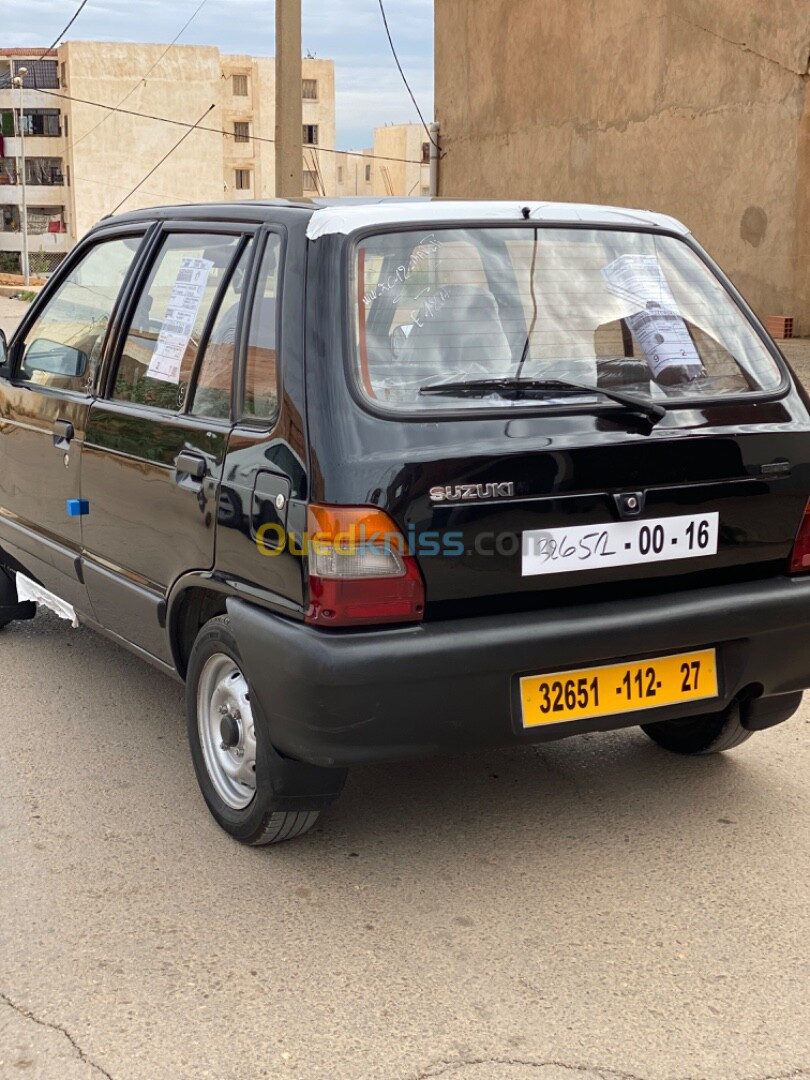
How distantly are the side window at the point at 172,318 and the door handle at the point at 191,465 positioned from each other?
215 millimetres

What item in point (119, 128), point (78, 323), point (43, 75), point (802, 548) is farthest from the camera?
point (43, 75)

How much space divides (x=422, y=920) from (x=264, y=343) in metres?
1.57

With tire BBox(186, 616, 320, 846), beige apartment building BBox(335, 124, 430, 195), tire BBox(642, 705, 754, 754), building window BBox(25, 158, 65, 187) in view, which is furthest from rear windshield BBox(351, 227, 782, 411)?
beige apartment building BBox(335, 124, 430, 195)

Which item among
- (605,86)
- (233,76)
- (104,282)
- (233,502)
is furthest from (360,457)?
(233,76)

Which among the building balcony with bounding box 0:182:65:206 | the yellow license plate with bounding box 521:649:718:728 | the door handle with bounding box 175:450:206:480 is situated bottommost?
the yellow license plate with bounding box 521:649:718:728

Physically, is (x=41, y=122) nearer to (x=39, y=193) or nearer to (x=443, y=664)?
(x=39, y=193)

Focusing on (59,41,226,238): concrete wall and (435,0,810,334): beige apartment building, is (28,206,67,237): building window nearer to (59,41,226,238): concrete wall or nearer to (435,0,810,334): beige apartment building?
(59,41,226,238): concrete wall

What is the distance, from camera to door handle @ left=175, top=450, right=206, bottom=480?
3650 mm

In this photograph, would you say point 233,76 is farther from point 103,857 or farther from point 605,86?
point 103,857

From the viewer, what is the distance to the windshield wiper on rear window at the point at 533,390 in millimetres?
3326

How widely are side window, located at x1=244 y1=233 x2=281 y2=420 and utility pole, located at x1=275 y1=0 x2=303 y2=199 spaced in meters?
9.37

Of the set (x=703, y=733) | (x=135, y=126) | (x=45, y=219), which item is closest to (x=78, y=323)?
(x=703, y=733)

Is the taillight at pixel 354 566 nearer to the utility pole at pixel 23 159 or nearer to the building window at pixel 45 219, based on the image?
the utility pole at pixel 23 159

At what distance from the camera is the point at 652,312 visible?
3.71 m
